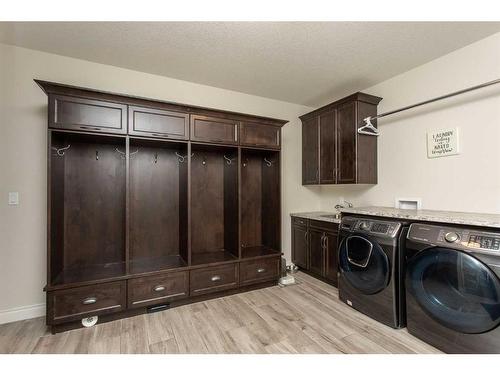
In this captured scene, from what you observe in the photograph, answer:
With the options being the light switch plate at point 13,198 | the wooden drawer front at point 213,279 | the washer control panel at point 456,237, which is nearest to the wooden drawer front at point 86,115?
the light switch plate at point 13,198

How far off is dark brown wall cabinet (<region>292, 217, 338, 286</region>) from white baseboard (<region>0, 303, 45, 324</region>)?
9.78ft

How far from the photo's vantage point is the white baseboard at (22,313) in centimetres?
210

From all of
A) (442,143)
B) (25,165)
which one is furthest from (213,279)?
(442,143)

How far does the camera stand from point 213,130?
2592mm

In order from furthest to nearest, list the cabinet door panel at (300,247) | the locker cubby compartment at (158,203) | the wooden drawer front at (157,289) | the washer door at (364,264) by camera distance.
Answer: the cabinet door panel at (300,247) < the locker cubby compartment at (158,203) < the wooden drawer front at (157,289) < the washer door at (364,264)

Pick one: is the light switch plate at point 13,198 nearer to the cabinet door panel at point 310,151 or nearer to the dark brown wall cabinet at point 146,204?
the dark brown wall cabinet at point 146,204

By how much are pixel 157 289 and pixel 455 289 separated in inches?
95.9

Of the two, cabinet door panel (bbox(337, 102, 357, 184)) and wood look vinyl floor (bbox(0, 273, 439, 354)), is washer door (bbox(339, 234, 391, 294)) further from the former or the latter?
cabinet door panel (bbox(337, 102, 357, 184))

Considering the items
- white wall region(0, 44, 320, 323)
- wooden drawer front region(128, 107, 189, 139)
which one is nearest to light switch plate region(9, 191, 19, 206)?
white wall region(0, 44, 320, 323)

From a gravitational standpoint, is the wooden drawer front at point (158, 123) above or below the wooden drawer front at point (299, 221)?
above

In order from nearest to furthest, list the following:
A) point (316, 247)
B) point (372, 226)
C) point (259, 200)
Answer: point (372, 226) < point (316, 247) < point (259, 200)

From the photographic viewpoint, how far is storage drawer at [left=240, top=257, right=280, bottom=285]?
270 centimetres

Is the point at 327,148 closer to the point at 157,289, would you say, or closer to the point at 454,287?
the point at 454,287

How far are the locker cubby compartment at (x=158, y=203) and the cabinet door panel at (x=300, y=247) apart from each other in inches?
65.5
